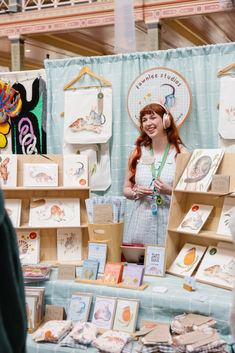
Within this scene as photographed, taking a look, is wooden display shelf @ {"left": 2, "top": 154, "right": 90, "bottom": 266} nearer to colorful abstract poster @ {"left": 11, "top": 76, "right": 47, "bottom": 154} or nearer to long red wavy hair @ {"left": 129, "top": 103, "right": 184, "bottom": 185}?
long red wavy hair @ {"left": 129, "top": 103, "right": 184, "bottom": 185}

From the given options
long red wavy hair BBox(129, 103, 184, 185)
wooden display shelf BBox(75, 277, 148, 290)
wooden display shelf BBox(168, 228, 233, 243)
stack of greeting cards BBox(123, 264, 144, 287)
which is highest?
long red wavy hair BBox(129, 103, 184, 185)

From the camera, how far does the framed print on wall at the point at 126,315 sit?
94.5 inches

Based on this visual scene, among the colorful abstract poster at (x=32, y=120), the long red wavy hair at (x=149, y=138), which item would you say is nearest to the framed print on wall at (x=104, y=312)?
the long red wavy hair at (x=149, y=138)

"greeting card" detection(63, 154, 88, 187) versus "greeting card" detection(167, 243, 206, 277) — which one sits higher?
"greeting card" detection(63, 154, 88, 187)

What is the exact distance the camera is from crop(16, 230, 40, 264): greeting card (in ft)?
10.2

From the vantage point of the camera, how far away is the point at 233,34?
9695 mm

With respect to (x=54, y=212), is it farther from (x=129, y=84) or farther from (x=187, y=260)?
(x=129, y=84)

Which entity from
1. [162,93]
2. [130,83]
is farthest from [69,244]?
[130,83]

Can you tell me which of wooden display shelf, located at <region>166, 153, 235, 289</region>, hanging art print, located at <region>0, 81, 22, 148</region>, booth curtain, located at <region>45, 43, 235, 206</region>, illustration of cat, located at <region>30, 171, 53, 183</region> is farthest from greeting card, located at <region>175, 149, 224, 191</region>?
hanging art print, located at <region>0, 81, 22, 148</region>

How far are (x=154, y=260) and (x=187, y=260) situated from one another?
0.70 feet

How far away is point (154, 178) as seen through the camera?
3.20m

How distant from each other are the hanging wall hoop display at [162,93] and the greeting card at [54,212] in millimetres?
1052

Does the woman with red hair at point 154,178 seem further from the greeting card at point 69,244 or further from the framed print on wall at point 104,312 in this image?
the framed print on wall at point 104,312

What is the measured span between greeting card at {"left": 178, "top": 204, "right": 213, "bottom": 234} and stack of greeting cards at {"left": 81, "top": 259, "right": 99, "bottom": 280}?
58 cm
